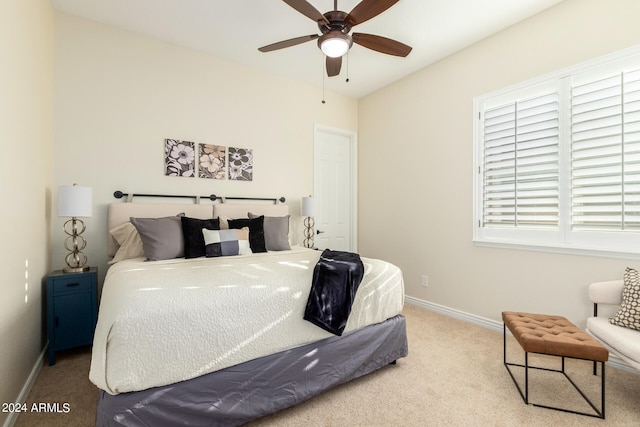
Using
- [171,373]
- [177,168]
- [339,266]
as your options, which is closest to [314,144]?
[177,168]

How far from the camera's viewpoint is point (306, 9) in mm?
1996

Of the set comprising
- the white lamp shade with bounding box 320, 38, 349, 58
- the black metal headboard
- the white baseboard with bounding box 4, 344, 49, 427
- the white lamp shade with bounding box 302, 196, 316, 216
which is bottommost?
the white baseboard with bounding box 4, 344, 49, 427

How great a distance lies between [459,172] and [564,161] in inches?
37.3

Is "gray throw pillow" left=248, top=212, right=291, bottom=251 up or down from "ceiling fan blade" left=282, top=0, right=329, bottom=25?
down

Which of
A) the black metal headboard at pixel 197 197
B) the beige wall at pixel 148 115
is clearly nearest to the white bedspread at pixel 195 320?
the black metal headboard at pixel 197 197

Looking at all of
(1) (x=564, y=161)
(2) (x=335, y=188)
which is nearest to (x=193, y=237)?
(2) (x=335, y=188)

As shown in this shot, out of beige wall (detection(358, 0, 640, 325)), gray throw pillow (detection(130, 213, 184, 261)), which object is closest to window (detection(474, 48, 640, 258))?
beige wall (detection(358, 0, 640, 325))

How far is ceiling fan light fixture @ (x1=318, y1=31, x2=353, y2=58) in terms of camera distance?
84.4 inches

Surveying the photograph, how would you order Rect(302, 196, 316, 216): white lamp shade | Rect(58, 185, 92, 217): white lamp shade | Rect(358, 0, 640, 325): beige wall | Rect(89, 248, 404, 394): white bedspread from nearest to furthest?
1. Rect(89, 248, 404, 394): white bedspread
2. Rect(58, 185, 92, 217): white lamp shade
3. Rect(358, 0, 640, 325): beige wall
4. Rect(302, 196, 316, 216): white lamp shade

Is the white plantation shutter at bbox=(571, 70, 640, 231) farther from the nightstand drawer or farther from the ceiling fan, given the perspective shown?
the nightstand drawer

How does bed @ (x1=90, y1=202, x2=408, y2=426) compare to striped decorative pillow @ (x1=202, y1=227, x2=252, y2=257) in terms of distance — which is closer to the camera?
bed @ (x1=90, y1=202, x2=408, y2=426)

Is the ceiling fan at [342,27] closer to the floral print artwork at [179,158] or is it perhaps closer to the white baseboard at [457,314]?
the floral print artwork at [179,158]

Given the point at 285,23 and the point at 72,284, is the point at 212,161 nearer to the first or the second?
the point at 285,23

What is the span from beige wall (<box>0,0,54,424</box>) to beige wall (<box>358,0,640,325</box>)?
3686mm
